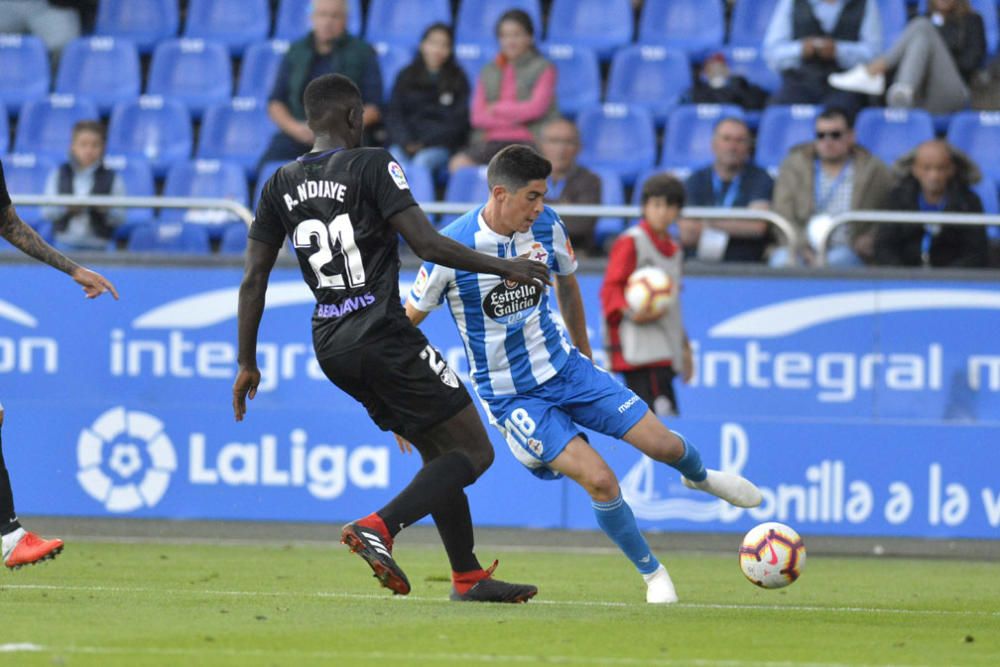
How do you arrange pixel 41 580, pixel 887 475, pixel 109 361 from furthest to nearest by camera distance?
pixel 109 361 < pixel 887 475 < pixel 41 580

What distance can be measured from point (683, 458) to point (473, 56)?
819 cm

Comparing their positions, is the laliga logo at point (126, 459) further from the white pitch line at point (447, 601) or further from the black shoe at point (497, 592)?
the black shoe at point (497, 592)

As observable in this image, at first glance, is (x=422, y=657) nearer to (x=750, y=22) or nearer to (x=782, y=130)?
(x=782, y=130)

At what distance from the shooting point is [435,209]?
37.7 feet

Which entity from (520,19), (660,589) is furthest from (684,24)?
(660,589)

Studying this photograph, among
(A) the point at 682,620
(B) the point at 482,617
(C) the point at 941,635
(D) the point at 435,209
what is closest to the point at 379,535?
(B) the point at 482,617

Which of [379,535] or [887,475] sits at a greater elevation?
[379,535]

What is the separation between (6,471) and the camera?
770cm

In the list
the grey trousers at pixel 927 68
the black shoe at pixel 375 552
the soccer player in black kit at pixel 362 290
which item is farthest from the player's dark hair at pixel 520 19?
the black shoe at pixel 375 552

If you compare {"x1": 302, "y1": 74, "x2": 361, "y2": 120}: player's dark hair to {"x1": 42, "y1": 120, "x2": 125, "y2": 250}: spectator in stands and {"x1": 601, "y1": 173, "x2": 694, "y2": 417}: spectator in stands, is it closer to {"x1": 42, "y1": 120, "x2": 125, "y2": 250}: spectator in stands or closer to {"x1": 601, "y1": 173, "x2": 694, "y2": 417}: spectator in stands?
{"x1": 601, "y1": 173, "x2": 694, "y2": 417}: spectator in stands

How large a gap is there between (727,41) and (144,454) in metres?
6.93

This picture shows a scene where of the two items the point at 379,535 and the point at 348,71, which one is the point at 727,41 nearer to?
the point at 348,71

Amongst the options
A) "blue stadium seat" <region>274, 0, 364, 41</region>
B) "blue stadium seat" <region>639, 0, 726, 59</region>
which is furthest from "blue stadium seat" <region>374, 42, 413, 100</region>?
"blue stadium seat" <region>639, 0, 726, 59</region>

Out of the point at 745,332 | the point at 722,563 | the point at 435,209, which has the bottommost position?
the point at 722,563
